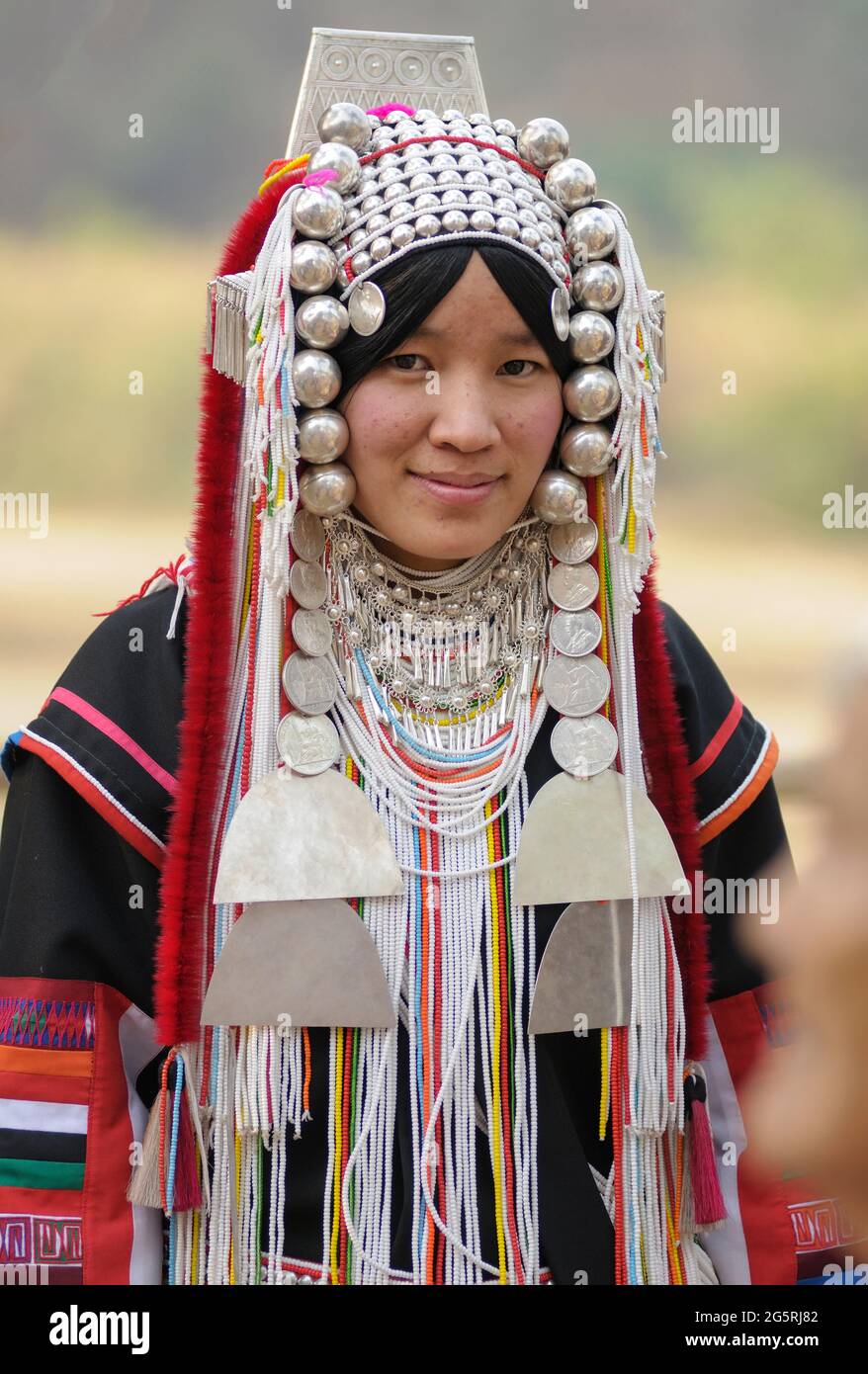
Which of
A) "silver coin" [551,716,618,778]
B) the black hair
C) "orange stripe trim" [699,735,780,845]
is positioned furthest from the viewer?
"orange stripe trim" [699,735,780,845]

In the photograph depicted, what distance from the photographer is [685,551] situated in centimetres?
332

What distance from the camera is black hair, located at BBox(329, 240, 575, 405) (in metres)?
1.27

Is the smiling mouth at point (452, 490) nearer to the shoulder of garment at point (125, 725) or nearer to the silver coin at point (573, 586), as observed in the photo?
the silver coin at point (573, 586)

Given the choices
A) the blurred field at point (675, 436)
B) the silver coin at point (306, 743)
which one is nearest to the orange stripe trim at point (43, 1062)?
the silver coin at point (306, 743)

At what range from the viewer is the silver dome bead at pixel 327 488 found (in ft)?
4.32

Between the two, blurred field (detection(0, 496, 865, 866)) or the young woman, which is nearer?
the young woman

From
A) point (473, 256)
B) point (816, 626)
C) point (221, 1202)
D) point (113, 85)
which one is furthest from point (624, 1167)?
point (113, 85)

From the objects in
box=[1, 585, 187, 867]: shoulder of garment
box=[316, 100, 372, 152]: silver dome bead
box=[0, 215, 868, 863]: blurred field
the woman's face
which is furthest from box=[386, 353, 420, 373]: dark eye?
box=[0, 215, 868, 863]: blurred field

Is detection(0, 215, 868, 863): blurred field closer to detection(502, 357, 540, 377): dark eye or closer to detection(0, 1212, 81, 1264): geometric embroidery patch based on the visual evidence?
detection(502, 357, 540, 377): dark eye

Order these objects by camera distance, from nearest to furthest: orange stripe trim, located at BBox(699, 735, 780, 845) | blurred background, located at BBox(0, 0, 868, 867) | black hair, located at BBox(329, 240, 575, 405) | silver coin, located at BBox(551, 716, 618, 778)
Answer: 1. black hair, located at BBox(329, 240, 575, 405)
2. silver coin, located at BBox(551, 716, 618, 778)
3. orange stripe trim, located at BBox(699, 735, 780, 845)
4. blurred background, located at BBox(0, 0, 868, 867)

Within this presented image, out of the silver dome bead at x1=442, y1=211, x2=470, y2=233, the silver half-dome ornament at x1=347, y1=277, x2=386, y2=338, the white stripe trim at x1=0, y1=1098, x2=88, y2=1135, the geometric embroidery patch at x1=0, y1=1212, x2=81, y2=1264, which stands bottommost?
the geometric embroidery patch at x1=0, y1=1212, x2=81, y2=1264

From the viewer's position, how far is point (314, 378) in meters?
Result: 1.29

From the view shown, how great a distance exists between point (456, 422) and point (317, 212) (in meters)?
0.23

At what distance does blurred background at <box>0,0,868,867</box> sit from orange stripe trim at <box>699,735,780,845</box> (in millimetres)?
1165
